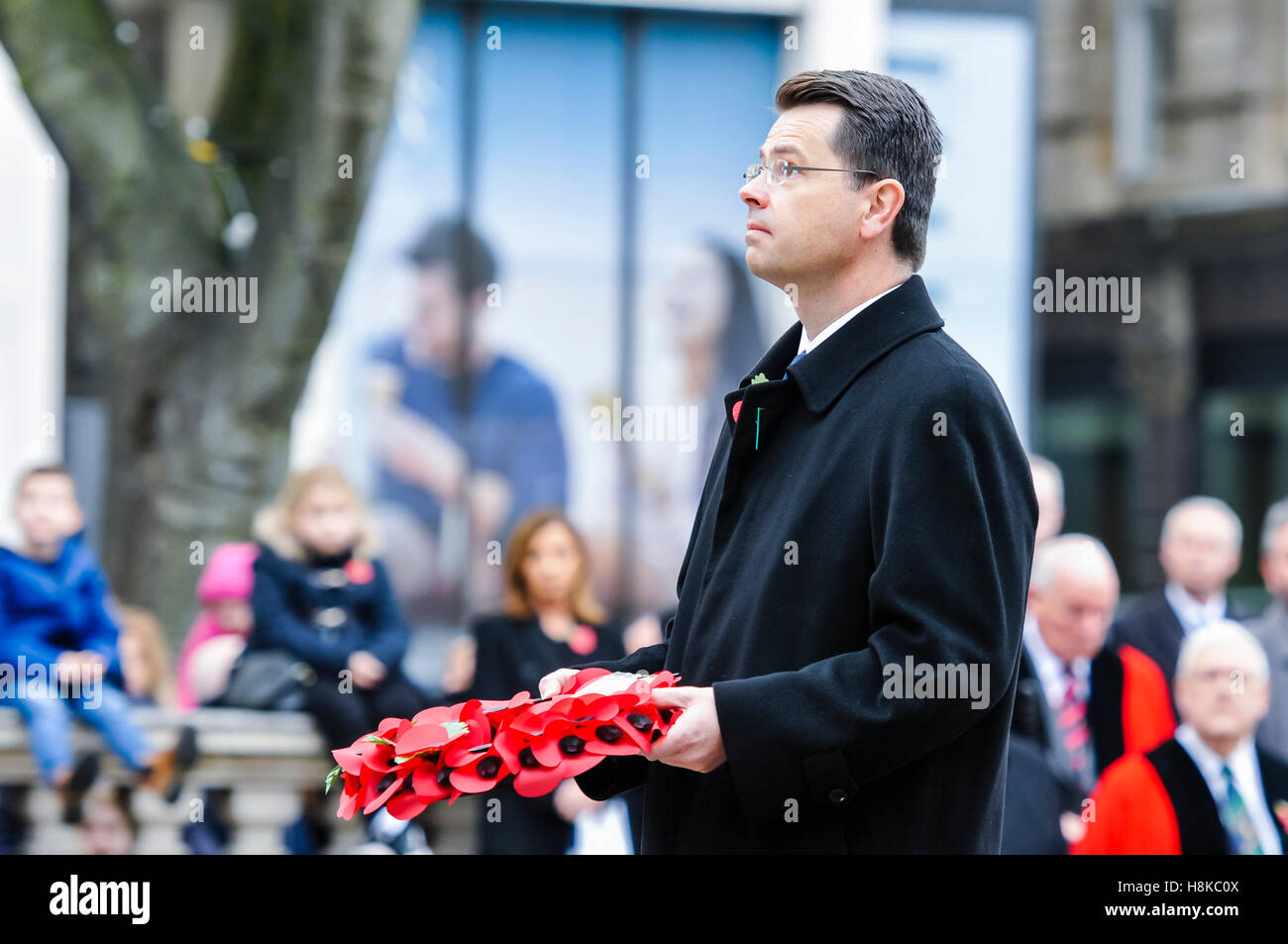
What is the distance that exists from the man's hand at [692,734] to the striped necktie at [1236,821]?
9.70 feet

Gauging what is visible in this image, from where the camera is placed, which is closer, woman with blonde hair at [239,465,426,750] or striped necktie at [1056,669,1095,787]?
striped necktie at [1056,669,1095,787]

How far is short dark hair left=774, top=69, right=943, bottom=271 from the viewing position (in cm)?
249

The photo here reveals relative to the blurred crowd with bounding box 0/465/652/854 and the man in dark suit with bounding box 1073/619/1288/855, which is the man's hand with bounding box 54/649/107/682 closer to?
the blurred crowd with bounding box 0/465/652/854

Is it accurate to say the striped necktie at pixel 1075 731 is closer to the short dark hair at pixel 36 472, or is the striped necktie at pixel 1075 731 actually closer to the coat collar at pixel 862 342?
the coat collar at pixel 862 342

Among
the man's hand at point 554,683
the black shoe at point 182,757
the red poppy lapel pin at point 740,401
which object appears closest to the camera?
the man's hand at point 554,683

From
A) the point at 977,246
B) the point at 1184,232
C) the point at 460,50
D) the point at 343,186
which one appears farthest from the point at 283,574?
the point at 1184,232

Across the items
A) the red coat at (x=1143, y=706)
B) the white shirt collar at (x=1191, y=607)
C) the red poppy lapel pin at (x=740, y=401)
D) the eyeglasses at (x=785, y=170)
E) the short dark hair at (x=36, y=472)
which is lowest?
the red coat at (x=1143, y=706)

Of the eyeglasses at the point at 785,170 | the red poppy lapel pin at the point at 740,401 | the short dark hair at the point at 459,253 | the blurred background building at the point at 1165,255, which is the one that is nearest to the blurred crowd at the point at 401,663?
the red poppy lapel pin at the point at 740,401

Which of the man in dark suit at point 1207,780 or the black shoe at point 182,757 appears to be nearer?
the man in dark suit at point 1207,780

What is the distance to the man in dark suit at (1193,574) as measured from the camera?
658 centimetres

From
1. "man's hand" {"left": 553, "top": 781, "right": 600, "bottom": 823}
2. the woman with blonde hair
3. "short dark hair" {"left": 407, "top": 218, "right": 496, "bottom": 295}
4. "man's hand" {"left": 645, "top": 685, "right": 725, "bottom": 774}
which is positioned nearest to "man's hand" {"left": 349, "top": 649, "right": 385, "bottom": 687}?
the woman with blonde hair

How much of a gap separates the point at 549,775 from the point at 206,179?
5693 mm
